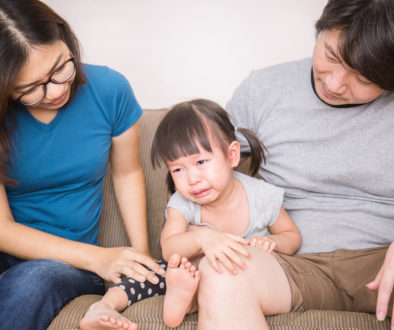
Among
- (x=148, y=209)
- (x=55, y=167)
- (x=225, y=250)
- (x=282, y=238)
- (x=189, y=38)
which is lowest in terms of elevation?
(x=148, y=209)

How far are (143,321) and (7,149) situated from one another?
2.02 feet

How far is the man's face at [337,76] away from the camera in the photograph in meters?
1.03

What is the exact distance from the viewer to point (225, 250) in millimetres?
941

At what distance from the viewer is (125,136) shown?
1303 mm

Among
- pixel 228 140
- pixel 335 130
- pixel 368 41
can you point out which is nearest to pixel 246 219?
pixel 228 140

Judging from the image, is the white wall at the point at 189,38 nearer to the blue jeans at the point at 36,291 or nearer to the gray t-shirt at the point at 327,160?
the gray t-shirt at the point at 327,160

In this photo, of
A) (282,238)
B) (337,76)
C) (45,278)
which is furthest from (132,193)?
(337,76)

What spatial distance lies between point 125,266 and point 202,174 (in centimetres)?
35

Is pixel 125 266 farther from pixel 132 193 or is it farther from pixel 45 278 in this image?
pixel 132 193

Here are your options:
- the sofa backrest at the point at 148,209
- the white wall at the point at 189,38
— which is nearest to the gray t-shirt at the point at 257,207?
the sofa backrest at the point at 148,209

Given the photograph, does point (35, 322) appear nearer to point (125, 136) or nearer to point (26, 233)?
point (26, 233)

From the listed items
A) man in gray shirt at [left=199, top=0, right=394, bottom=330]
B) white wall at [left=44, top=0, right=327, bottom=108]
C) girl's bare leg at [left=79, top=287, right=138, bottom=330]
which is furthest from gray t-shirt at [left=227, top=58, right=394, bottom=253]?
white wall at [left=44, top=0, right=327, bottom=108]

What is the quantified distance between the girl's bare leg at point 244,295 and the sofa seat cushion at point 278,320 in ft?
0.12

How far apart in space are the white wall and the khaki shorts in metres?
1.26
